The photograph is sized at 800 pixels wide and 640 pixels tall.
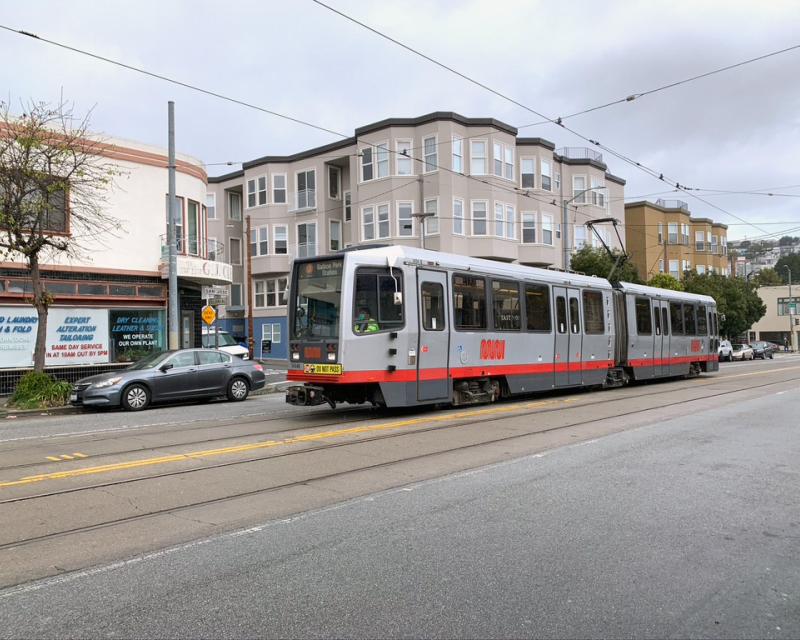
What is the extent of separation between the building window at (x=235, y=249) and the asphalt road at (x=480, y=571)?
39.3 m

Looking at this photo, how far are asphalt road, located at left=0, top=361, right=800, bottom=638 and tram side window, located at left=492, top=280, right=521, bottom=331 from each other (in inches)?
286

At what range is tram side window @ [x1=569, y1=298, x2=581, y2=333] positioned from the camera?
17.2 meters

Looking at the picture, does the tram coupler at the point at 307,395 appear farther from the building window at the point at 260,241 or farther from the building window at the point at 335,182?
the building window at the point at 260,241

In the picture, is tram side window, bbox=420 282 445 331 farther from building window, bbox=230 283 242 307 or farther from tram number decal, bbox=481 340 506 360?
building window, bbox=230 283 242 307

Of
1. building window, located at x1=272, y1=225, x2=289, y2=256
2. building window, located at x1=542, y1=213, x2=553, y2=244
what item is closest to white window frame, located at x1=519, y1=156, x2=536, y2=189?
building window, located at x1=542, y1=213, x2=553, y2=244

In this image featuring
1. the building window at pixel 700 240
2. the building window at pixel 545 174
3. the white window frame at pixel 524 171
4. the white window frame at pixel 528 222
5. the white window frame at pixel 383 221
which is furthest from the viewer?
the building window at pixel 700 240

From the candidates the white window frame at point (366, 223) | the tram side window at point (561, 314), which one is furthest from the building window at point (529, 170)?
the tram side window at point (561, 314)

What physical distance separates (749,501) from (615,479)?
54.4 inches

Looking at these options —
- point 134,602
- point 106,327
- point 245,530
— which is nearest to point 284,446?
point 245,530

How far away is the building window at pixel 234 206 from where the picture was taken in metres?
45.4

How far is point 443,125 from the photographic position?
32594 mm

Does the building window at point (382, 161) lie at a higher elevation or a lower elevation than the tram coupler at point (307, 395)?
higher

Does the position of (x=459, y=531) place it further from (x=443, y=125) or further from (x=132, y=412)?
(x=443, y=125)

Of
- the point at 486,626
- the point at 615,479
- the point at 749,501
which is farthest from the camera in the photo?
the point at 615,479
